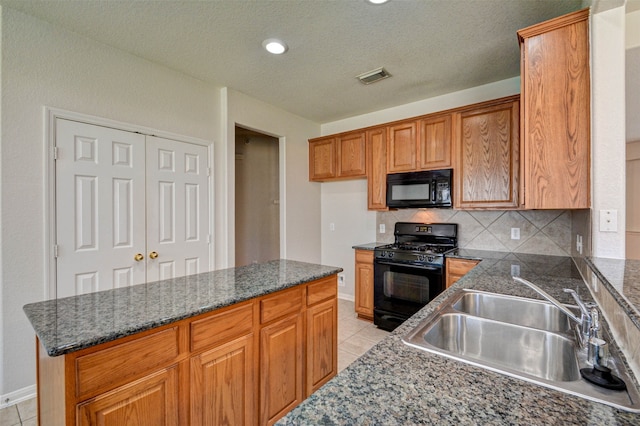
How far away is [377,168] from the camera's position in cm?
365

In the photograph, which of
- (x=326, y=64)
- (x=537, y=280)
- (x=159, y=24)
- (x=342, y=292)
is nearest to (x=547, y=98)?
(x=537, y=280)

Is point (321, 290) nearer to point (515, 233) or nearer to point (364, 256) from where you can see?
point (364, 256)

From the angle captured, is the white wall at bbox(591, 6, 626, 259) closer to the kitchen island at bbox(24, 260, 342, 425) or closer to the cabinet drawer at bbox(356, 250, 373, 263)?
the kitchen island at bbox(24, 260, 342, 425)

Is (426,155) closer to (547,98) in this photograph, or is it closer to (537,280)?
(547,98)

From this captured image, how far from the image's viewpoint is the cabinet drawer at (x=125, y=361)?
1.02 meters

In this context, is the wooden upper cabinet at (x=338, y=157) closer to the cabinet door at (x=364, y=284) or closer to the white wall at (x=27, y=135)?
the cabinet door at (x=364, y=284)

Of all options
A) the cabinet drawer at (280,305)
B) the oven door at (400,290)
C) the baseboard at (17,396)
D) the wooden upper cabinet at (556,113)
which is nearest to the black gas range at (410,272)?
the oven door at (400,290)

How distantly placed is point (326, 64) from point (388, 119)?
146cm

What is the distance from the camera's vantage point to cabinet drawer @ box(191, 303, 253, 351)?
133 cm

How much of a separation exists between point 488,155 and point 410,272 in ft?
4.55

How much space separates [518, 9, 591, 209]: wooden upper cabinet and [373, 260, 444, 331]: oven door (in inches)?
49.8

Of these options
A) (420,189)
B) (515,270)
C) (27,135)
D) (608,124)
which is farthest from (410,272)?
(27,135)

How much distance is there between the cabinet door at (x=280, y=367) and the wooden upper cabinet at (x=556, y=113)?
5.58ft

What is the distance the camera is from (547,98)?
1.79 metres
